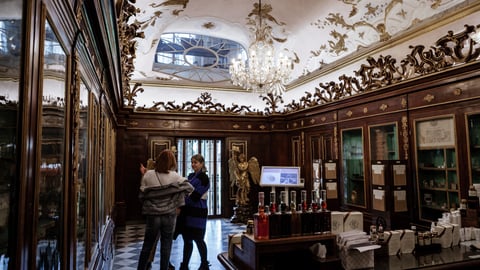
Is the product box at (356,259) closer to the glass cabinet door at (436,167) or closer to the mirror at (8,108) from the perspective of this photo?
the mirror at (8,108)

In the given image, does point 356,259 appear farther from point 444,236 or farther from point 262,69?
point 262,69

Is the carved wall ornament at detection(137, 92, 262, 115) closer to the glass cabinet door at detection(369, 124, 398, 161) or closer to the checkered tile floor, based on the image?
the checkered tile floor

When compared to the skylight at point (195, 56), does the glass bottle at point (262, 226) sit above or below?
below

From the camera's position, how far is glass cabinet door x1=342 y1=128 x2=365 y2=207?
6074 mm

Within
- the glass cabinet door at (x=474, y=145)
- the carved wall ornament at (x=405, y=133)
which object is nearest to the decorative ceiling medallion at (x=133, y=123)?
the carved wall ornament at (x=405, y=133)

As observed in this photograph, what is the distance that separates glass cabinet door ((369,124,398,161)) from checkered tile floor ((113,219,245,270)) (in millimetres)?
3119

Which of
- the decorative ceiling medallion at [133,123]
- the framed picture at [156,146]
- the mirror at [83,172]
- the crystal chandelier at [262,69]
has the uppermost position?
the crystal chandelier at [262,69]

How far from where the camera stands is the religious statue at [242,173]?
8453 millimetres

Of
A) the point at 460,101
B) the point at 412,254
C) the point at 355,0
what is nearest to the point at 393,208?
the point at 460,101

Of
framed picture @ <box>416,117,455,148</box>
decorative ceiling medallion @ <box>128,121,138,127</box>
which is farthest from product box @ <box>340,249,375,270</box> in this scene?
decorative ceiling medallion @ <box>128,121,138,127</box>

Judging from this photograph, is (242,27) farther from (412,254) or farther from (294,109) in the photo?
(412,254)

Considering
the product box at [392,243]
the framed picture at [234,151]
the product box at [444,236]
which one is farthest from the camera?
the framed picture at [234,151]

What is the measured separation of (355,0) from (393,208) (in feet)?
12.4

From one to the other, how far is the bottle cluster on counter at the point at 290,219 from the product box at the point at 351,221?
28 centimetres
